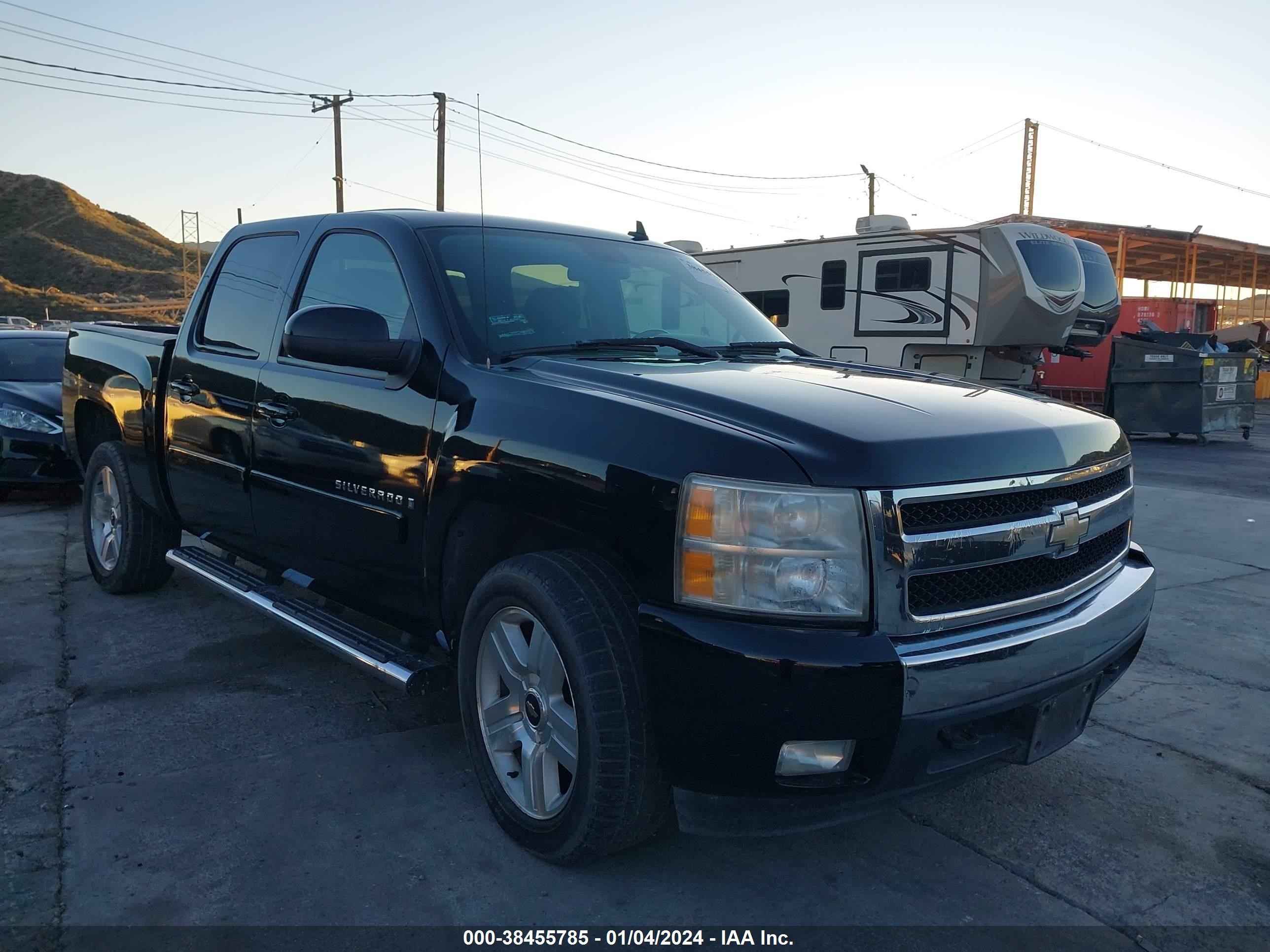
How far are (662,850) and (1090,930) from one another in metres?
1.13

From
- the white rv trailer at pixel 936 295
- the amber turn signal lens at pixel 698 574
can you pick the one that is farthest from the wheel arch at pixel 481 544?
the white rv trailer at pixel 936 295

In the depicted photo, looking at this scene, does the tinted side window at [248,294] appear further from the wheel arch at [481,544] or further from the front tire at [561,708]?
the front tire at [561,708]

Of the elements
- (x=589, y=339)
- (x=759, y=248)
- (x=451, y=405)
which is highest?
(x=759, y=248)

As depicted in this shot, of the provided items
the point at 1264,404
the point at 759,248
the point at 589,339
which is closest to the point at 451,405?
the point at 589,339

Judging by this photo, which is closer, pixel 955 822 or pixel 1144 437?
pixel 955 822

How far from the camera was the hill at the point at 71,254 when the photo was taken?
304ft

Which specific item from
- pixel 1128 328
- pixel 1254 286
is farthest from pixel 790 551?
pixel 1254 286

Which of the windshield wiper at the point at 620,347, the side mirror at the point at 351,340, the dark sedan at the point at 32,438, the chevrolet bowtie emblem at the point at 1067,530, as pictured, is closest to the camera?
the chevrolet bowtie emblem at the point at 1067,530

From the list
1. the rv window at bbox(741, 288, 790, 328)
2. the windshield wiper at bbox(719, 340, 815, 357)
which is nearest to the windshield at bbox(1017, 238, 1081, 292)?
the rv window at bbox(741, 288, 790, 328)

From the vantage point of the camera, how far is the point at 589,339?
133 inches

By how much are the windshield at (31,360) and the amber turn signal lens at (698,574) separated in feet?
27.5

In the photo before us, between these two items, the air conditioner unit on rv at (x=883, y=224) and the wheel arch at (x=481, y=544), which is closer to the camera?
the wheel arch at (x=481, y=544)

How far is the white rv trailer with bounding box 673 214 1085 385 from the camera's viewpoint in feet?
50.1

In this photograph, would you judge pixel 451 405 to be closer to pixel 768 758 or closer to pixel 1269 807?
pixel 768 758
